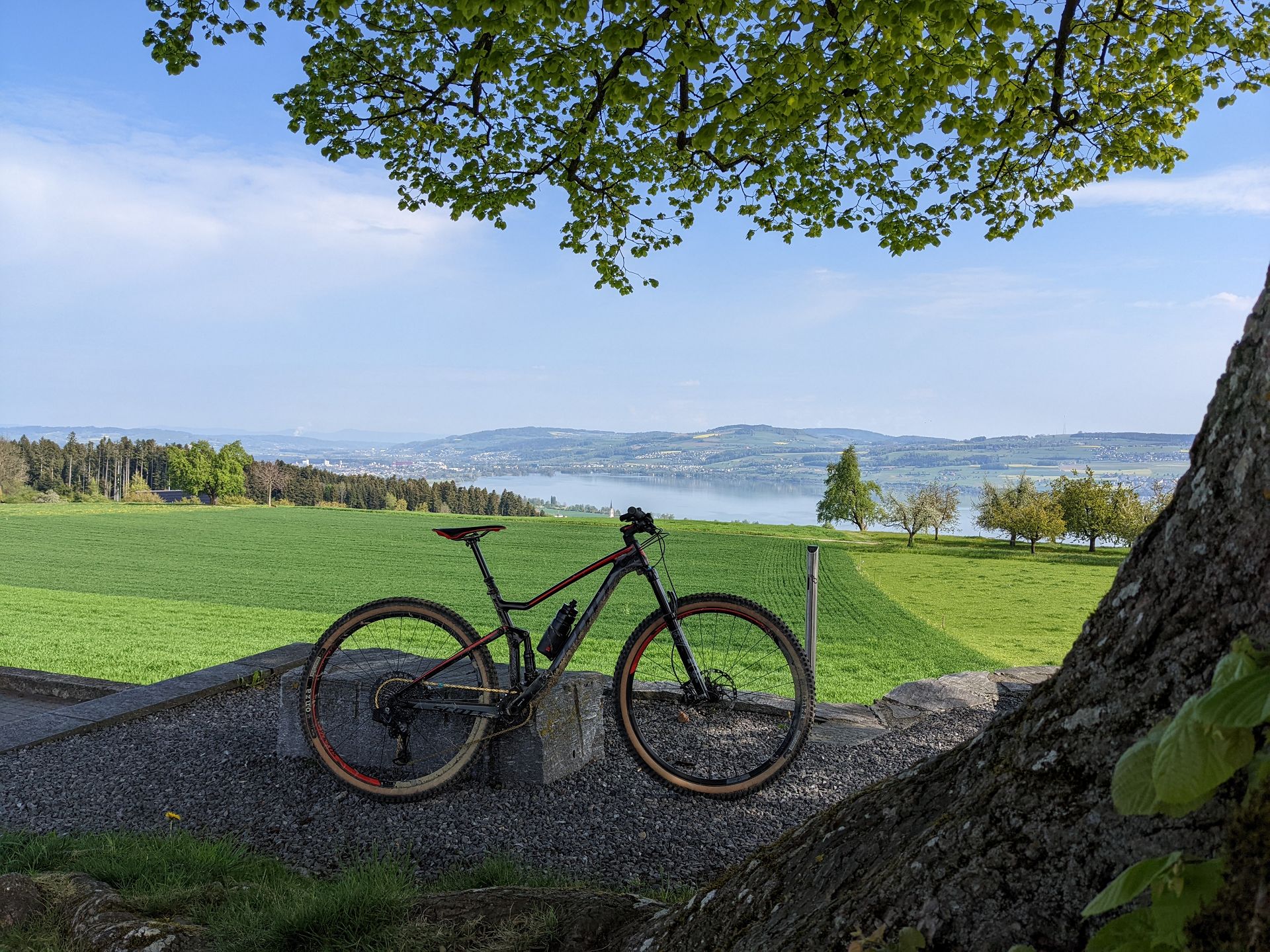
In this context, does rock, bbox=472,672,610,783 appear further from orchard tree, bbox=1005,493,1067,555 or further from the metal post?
orchard tree, bbox=1005,493,1067,555

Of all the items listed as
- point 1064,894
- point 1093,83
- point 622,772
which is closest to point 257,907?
point 622,772

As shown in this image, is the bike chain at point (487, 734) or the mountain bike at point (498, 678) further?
the bike chain at point (487, 734)

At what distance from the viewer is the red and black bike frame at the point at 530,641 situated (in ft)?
13.2

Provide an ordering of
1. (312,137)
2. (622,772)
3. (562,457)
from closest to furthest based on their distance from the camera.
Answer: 1. (622,772)
2. (312,137)
3. (562,457)

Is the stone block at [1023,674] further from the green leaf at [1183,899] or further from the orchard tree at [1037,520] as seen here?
the orchard tree at [1037,520]

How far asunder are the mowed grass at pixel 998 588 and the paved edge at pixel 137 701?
30.9 feet

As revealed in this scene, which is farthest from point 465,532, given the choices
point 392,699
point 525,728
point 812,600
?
point 812,600

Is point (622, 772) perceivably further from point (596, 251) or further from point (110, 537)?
point (110, 537)

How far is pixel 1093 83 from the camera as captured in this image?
7629 mm

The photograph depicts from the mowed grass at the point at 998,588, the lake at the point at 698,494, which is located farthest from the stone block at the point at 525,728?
the lake at the point at 698,494

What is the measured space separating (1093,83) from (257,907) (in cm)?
882

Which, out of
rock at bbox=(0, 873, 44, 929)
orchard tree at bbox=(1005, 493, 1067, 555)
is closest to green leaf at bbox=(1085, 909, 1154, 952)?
rock at bbox=(0, 873, 44, 929)

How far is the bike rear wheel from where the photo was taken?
4172mm

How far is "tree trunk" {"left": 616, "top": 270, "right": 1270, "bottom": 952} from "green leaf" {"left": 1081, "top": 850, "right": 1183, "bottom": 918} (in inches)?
12.7
